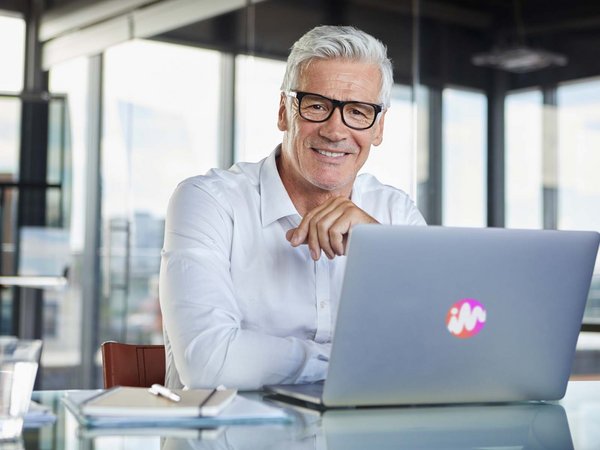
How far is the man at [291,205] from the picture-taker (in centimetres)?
193

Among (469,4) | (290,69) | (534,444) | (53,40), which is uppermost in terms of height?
(469,4)

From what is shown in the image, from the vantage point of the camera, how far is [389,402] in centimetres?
147

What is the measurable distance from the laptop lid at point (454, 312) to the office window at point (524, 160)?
381 cm

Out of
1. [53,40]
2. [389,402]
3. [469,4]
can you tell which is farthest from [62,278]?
[389,402]

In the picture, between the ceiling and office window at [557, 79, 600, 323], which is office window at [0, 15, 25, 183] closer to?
the ceiling

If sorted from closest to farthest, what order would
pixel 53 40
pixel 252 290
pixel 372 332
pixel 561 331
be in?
pixel 372 332, pixel 561 331, pixel 252 290, pixel 53 40

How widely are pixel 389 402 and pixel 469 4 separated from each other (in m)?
4.31

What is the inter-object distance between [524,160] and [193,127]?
1.71m

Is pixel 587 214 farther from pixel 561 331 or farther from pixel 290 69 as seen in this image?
pixel 561 331

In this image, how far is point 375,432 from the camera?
1.27 metres

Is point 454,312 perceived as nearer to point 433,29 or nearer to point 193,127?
point 193,127

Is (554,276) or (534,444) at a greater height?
(554,276)

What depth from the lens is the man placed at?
1934 millimetres

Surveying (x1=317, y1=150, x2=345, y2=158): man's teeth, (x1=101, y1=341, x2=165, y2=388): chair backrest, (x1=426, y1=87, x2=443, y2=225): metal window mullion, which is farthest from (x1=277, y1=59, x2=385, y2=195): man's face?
(x1=426, y1=87, x2=443, y2=225): metal window mullion
